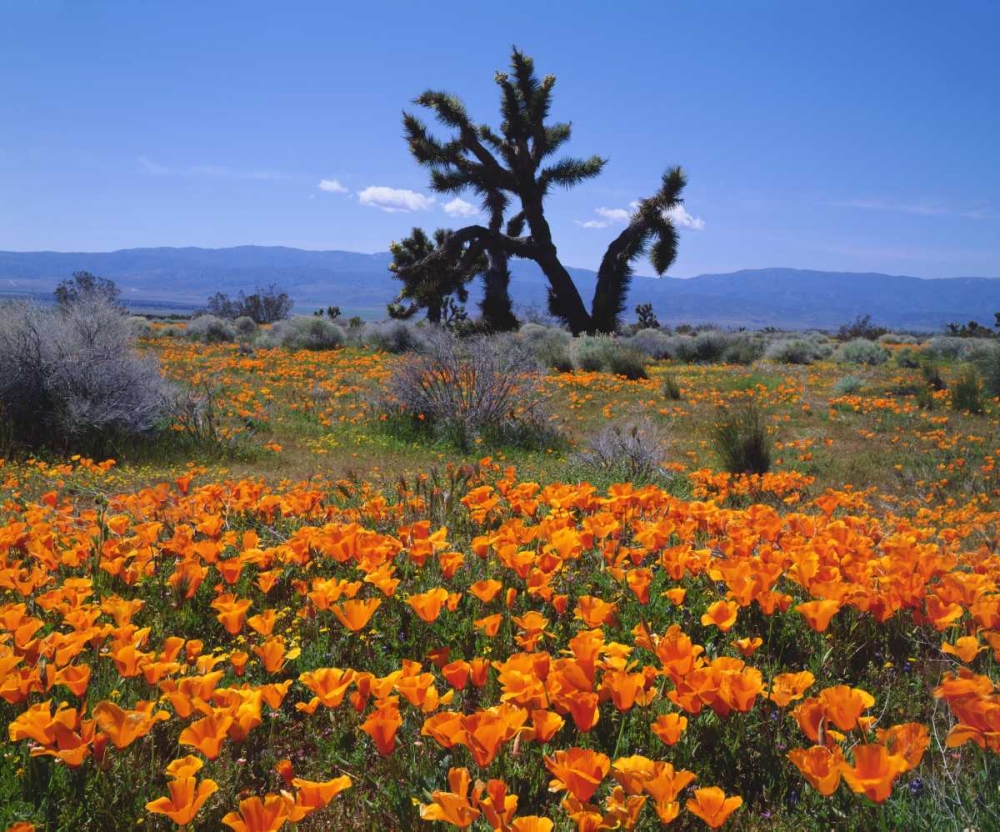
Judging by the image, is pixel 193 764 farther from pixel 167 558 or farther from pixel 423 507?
pixel 423 507

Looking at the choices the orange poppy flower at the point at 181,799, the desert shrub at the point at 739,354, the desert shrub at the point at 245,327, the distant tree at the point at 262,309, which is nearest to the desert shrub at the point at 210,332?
the desert shrub at the point at 245,327

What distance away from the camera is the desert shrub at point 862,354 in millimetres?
21830

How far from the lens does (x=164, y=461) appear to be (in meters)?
7.45

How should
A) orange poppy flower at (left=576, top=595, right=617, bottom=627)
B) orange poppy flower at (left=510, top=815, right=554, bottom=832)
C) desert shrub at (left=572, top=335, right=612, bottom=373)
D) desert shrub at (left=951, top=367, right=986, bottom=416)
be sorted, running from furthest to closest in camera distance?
desert shrub at (left=572, top=335, right=612, bottom=373), desert shrub at (left=951, top=367, right=986, bottom=416), orange poppy flower at (left=576, top=595, right=617, bottom=627), orange poppy flower at (left=510, top=815, right=554, bottom=832)

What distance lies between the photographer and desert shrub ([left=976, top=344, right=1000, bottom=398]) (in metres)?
13.7

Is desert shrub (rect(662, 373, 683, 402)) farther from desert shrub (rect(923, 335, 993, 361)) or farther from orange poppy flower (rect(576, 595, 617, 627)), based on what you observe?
desert shrub (rect(923, 335, 993, 361))

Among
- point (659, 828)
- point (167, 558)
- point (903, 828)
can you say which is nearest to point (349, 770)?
point (659, 828)

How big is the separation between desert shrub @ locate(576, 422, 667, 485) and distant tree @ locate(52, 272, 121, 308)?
21.6 feet

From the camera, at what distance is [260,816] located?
1.18 meters

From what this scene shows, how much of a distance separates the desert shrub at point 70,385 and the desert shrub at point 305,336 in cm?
1257

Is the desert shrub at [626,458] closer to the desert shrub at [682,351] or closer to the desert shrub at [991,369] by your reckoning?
the desert shrub at [991,369]

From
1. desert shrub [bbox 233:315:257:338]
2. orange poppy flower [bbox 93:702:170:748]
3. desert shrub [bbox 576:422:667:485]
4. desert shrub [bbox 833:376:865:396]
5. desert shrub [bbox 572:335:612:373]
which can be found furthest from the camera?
desert shrub [bbox 233:315:257:338]

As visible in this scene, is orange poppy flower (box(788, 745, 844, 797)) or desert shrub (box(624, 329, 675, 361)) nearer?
orange poppy flower (box(788, 745, 844, 797))

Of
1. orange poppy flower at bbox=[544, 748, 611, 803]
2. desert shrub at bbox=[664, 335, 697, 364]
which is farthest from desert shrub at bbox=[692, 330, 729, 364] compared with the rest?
orange poppy flower at bbox=[544, 748, 611, 803]
